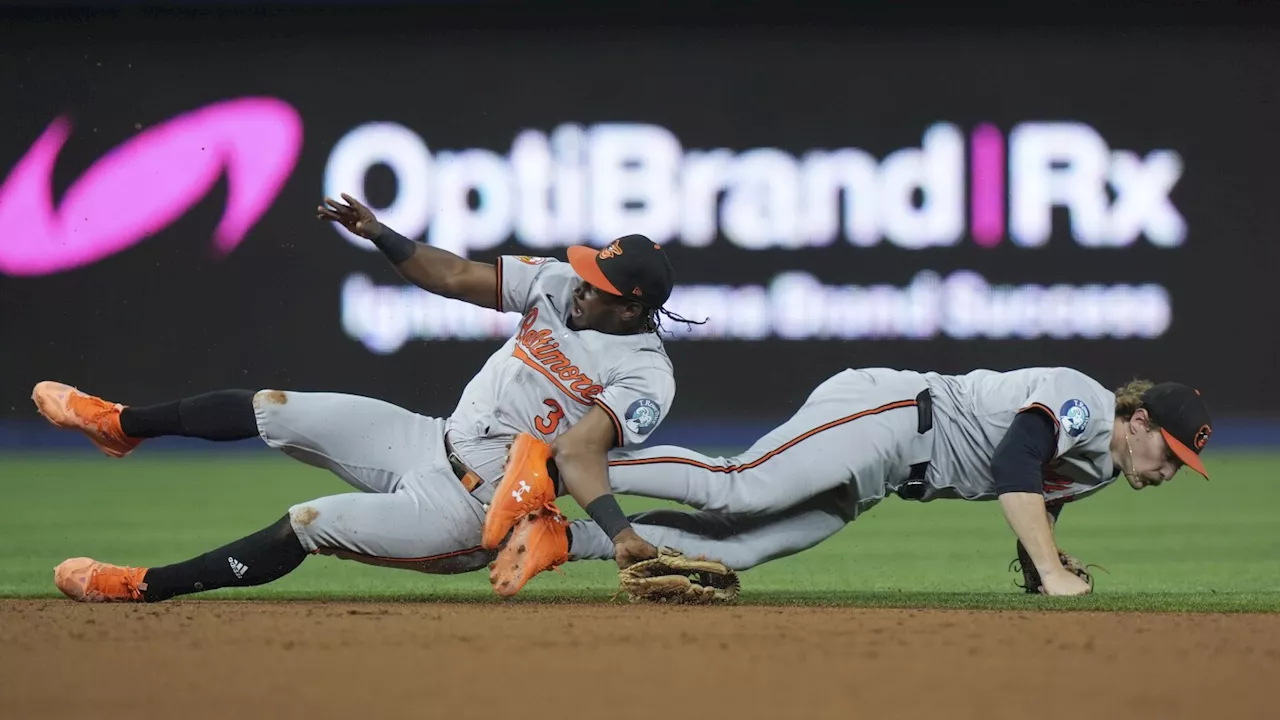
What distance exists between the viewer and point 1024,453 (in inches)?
204

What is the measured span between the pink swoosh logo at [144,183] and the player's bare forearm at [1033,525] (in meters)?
8.48

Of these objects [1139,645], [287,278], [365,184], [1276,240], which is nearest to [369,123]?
[365,184]

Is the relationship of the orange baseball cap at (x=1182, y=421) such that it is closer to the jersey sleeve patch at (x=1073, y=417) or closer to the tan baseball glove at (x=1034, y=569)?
the jersey sleeve patch at (x=1073, y=417)

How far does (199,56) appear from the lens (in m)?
12.6

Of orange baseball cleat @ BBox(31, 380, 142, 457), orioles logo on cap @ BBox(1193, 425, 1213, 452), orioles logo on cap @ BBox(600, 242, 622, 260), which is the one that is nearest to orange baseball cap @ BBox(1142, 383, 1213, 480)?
orioles logo on cap @ BBox(1193, 425, 1213, 452)

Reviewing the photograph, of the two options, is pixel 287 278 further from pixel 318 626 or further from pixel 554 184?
pixel 318 626

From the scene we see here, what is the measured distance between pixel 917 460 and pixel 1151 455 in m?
0.77

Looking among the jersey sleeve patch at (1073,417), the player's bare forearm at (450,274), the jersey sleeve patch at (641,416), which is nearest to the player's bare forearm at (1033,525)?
the jersey sleeve patch at (1073,417)

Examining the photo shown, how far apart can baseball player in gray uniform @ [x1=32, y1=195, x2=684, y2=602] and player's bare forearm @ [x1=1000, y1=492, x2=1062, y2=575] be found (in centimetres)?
116

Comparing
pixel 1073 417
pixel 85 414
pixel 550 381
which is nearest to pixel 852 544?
pixel 1073 417

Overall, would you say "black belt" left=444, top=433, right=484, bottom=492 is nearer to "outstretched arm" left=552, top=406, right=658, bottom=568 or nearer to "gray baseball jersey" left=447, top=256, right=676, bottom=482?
"gray baseball jersey" left=447, top=256, right=676, bottom=482

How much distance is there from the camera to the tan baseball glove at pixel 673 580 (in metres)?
4.95

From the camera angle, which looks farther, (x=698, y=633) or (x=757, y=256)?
(x=757, y=256)

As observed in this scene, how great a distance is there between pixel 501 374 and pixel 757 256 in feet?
22.8
